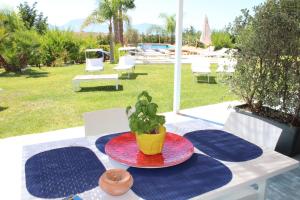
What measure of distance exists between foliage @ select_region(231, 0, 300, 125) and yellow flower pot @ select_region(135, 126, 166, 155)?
6.90ft

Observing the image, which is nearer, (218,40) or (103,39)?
(103,39)

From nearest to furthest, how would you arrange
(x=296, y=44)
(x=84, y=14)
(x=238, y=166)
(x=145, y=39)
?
1. (x=238, y=166)
2. (x=296, y=44)
3. (x=84, y=14)
4. (x=145, y=39)

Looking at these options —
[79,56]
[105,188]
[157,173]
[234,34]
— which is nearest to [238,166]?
[157,173]

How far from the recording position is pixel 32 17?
1143 centimetres

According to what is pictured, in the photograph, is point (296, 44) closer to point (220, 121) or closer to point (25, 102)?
point (220, 121)

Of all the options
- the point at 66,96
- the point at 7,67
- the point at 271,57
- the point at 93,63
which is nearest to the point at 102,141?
the point at 271,57

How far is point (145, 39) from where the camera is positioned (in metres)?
15.4

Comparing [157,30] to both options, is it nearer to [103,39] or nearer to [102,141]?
[103,39]

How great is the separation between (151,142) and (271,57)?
2282mm

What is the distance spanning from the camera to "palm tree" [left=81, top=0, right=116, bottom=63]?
10766mm

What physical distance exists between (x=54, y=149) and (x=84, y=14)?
35.9 feet

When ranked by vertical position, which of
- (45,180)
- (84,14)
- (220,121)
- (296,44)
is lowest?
(220,121)

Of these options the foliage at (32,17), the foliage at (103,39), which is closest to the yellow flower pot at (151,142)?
the foliage at (32,17)

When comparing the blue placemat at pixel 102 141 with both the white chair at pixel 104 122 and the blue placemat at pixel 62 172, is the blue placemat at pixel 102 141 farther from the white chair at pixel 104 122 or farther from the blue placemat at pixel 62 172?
the white chair at pixel 104 122
